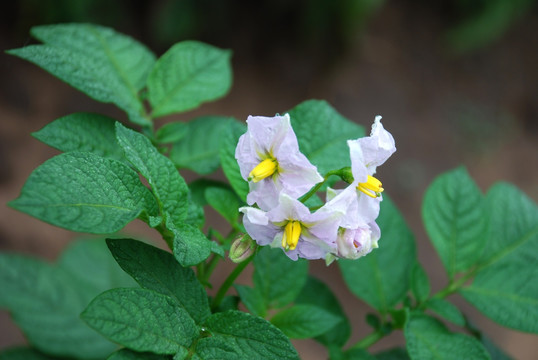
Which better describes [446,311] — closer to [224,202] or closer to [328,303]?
[328,303]

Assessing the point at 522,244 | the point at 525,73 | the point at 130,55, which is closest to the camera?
the point at 130,55

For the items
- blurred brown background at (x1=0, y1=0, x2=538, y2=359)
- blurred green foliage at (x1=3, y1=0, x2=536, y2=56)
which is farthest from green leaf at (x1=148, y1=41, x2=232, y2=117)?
blurred green foliage at (x1=3, y1=0, x2=536, y2=56)

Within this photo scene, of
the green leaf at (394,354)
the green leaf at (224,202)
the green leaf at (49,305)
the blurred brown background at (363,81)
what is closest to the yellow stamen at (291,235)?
the green leaf at (224,202)

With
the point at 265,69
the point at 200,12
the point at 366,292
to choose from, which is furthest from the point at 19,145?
the point at 366,292

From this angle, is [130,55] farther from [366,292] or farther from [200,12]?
[200,12]

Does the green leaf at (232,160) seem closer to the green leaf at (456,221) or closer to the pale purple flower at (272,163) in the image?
the pale purple flower at (272,163)

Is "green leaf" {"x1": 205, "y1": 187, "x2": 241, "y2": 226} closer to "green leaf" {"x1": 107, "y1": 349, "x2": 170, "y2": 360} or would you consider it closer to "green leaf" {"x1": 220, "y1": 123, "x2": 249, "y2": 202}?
"green leaf" {"x1": 220, "y1": 123, "x2": 249, "y2": 202}
